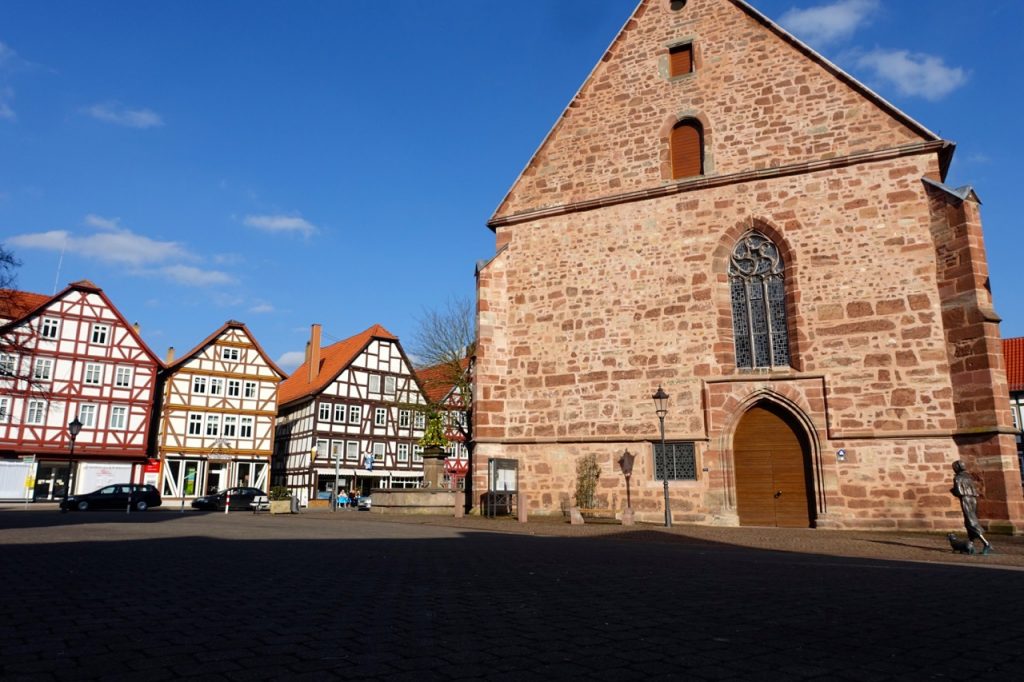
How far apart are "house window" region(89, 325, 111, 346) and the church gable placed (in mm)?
29016

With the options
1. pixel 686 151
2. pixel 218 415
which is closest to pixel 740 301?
pixel 686 151

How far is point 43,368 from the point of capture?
119ft

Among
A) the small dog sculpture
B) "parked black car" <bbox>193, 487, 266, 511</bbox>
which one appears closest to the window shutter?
the small dog sculpture

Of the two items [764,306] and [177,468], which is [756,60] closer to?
[764,306]

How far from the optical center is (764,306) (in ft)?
55.0

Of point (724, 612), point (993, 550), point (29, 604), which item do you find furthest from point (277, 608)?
point (993, 550)

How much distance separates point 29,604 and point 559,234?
1565 centimetres

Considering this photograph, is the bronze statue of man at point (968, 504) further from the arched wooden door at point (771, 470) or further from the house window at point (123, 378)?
the house window at point (123, 378)

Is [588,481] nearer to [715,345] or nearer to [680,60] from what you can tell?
[715,345]

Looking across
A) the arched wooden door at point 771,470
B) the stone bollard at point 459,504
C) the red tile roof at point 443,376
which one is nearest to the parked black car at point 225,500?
the red tile roof at point 443,376

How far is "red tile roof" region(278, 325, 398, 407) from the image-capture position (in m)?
44.4

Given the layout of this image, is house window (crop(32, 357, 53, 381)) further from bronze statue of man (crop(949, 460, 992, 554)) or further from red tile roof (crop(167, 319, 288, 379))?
bronze statue of man (crop(949, 460, 992, 554))

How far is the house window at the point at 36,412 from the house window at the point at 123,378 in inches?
140

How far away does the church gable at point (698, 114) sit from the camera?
16516 mm
